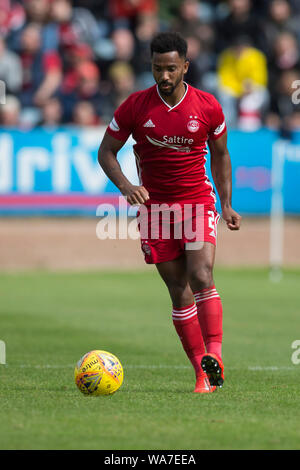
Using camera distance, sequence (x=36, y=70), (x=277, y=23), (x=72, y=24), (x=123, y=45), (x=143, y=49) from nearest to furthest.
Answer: (x=36, y=70) < (x=123, y=45) < (x=143, y=49) < (x=72, y=24) < (x=277, y=23)

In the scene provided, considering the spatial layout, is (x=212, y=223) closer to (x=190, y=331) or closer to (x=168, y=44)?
(x=190, y=331)

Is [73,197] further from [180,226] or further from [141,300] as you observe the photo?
[180,226]

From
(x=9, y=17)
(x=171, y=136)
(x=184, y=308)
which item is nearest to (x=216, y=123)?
(x=171, y=136)

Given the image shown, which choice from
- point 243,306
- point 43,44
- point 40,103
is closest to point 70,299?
point 243,306

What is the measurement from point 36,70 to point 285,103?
5.05 meters

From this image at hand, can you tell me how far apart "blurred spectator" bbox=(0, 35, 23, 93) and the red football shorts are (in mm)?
11533

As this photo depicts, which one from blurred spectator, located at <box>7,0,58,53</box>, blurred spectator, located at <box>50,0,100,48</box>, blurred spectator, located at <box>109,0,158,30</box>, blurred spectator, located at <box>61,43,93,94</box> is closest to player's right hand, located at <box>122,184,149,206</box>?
blurred spectator, located at <box>61,43,93,94</box>

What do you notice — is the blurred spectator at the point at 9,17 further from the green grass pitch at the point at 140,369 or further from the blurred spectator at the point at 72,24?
the green grass pitch at the point at 140,369

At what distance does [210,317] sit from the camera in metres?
7.31

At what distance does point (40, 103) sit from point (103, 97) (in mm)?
1367

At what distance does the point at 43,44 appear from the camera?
1903 centimetres

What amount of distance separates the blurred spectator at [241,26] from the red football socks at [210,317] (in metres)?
14.0

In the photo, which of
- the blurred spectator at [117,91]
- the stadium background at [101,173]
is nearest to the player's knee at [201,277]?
the stadium background at [101,173]

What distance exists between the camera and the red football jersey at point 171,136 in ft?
24.1
